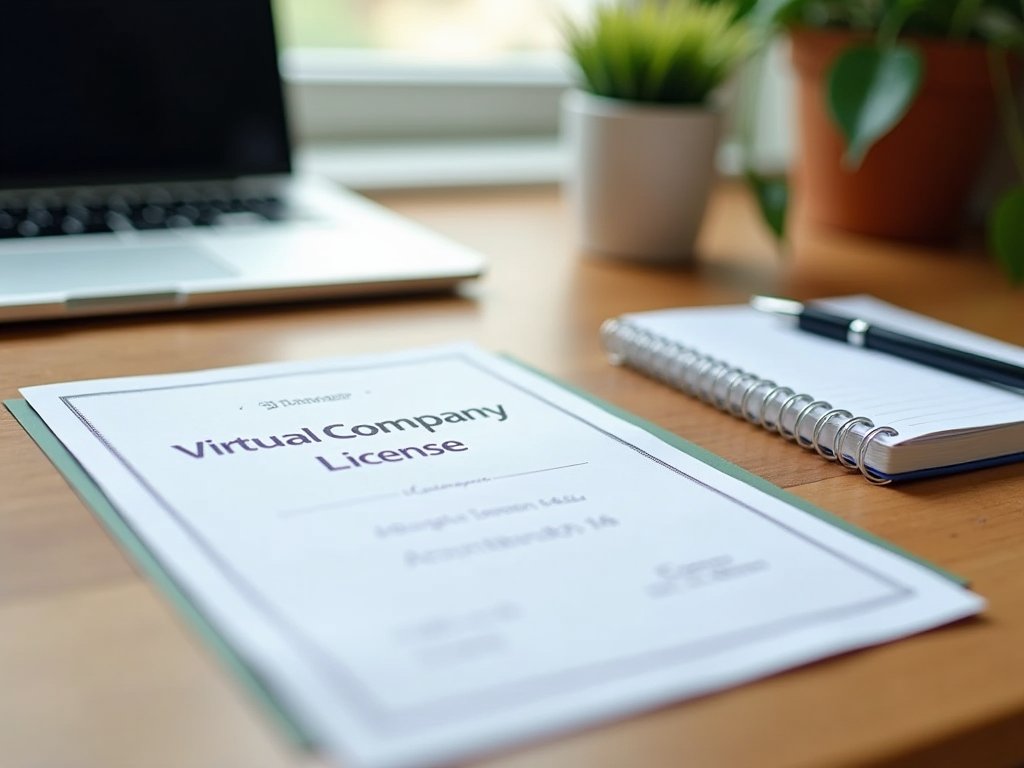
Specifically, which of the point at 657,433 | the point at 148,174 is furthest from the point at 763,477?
the point at 148,174

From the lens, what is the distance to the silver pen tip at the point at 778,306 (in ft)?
2.38

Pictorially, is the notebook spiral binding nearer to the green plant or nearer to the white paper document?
the white paper document

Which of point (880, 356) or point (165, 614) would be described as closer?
point (165, 614)

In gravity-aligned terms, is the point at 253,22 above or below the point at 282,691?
above

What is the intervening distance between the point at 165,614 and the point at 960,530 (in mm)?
311

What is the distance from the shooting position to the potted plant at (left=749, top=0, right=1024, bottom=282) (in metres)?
0.94

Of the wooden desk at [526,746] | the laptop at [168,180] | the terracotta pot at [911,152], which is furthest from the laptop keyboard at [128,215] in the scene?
the terracotta pot at [911,152]

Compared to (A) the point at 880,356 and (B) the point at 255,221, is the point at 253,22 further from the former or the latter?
(A) the point at 880,356

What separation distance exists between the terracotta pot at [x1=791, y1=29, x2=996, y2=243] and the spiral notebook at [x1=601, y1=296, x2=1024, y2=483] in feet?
1.12

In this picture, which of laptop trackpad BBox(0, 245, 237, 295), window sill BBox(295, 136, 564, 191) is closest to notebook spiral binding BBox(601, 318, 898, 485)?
laptop trackpad BBox(0, 245, 237, 295)

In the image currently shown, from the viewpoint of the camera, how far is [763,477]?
0.53 meters

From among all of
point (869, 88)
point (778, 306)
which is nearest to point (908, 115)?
point (869, 88)

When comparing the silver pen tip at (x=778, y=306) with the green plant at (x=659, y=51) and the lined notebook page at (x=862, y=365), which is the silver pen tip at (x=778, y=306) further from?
the green plant at (x=659, y=51)

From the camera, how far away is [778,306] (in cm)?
74
